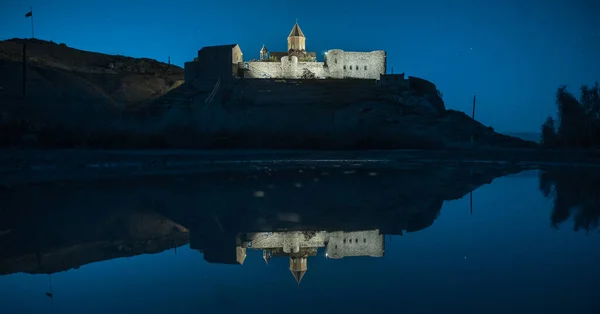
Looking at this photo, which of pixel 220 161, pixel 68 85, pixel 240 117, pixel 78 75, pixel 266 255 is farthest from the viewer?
pixel 78 75

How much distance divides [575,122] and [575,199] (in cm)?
A: 3311

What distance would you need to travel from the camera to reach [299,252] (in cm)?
796

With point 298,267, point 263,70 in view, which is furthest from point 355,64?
point 298,267

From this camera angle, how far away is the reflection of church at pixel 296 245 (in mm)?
7695

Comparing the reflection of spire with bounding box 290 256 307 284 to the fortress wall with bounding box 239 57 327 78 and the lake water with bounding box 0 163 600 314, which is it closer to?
the lake water with bounding box 0 163 600 314

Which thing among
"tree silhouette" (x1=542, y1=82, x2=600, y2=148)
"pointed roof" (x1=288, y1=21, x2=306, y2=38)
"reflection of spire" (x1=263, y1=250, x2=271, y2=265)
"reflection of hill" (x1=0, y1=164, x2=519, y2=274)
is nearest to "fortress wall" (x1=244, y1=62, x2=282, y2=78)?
"pointed roof" (x1=288, y1=21, x2=306, y2=38)

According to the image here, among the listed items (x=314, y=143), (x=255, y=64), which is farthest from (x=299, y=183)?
(x=255, y=64)

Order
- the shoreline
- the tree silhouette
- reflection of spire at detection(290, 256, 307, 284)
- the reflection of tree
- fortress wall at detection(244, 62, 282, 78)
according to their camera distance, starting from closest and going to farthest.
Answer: reflection of spire at detection(290, 256, 307, 284) < the reflection of tree < the shoreline < the tree silhouette < fortress wall at detection(244, 62, 282, 78)

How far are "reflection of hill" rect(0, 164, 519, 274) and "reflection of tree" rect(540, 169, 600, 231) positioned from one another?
9.22 feet

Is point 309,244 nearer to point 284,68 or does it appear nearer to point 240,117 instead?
point 240,117

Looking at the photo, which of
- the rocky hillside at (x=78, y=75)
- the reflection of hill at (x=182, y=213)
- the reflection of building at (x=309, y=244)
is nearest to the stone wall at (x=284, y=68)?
the rocky hillside at (x=78, y=75)

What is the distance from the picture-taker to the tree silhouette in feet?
136

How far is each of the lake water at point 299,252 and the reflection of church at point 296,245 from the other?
4 cm

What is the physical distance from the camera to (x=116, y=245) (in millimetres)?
8586
